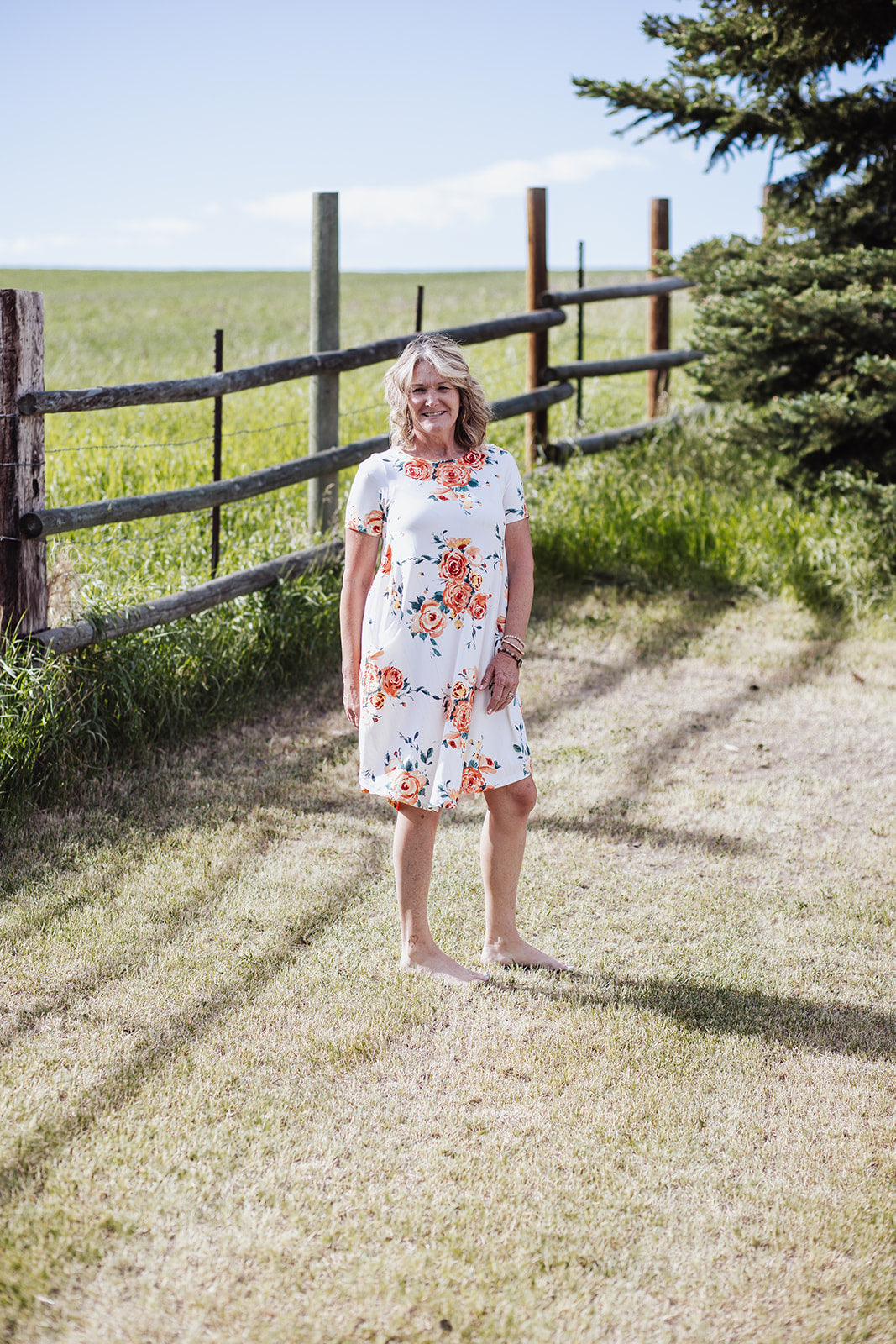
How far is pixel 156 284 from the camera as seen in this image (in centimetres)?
4166

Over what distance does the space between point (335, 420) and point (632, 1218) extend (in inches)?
181

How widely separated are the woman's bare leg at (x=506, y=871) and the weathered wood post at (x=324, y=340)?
3251 mm

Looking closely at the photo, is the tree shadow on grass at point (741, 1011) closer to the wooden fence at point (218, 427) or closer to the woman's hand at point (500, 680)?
the woman's hand at point (500, 680)

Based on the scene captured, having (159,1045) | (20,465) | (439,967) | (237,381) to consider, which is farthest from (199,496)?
(159,1045)

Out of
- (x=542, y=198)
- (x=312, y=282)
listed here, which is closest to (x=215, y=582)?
(x=312, y=282)

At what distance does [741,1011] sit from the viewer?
3.05 metres

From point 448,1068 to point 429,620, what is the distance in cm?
109

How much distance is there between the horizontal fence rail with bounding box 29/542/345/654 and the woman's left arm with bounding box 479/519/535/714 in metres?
1.97

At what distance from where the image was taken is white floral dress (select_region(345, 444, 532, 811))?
2.95 meters

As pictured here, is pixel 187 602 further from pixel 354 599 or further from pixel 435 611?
pixel 435 611

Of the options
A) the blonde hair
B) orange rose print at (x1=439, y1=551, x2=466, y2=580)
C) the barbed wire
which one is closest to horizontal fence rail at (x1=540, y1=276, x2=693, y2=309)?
the barbed wire

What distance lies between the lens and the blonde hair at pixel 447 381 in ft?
9.71

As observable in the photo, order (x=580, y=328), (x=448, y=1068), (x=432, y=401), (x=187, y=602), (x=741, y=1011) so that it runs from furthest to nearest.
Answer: (x=580, y=328) → (x=187, y=602) → (x=741, y=1011) → (x=432, y=401) → (x=448, y=1068)

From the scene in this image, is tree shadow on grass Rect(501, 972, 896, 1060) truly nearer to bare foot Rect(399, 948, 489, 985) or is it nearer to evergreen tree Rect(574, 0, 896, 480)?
bare foot Rect(399, 948, 489, 985)
